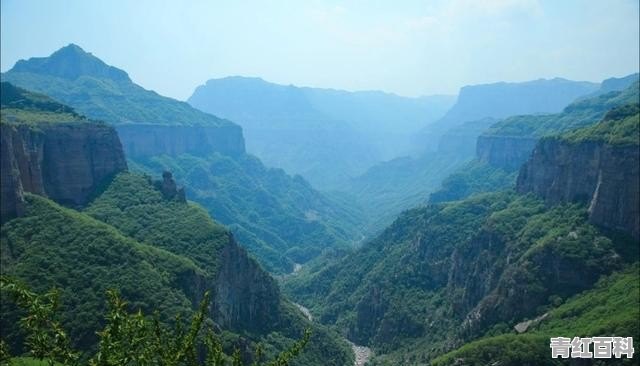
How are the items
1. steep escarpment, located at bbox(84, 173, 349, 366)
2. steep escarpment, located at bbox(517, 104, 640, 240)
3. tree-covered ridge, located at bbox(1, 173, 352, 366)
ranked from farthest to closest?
steep escarpment, located at bbox(84, 173, 349, 366) → steep escarpment, located at bbox(517, 104, 640, 240) → tree-covered ridge, located at bbox(1, 173, 352, 366)

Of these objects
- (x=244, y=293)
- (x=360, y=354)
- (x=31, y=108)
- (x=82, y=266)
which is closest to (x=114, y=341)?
(x=82, y=266)

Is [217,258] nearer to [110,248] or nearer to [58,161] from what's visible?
[110,248]

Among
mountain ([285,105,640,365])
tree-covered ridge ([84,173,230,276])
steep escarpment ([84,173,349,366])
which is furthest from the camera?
tree-covered ridge ([84,173,230,276])

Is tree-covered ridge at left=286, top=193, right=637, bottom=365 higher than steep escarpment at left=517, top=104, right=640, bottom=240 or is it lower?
lower

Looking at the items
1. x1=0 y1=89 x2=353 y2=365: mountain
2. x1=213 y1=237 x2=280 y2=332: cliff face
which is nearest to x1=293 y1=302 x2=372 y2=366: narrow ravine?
x1=0 y1=89 x2=353 y2=365: mountain

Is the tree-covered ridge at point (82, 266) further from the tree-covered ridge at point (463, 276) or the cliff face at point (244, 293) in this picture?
the tree-covered ridge at point (463, 276)

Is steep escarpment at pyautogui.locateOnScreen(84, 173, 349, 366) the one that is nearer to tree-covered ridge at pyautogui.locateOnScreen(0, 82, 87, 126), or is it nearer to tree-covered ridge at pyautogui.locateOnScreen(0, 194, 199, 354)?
tree-covered ridge at pyautogui.locateOnScreen(0, 194, 199, 354)

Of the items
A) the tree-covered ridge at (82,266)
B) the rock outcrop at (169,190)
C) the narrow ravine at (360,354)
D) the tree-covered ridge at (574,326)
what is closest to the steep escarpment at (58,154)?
the tree-covered ridge at (82,266)
